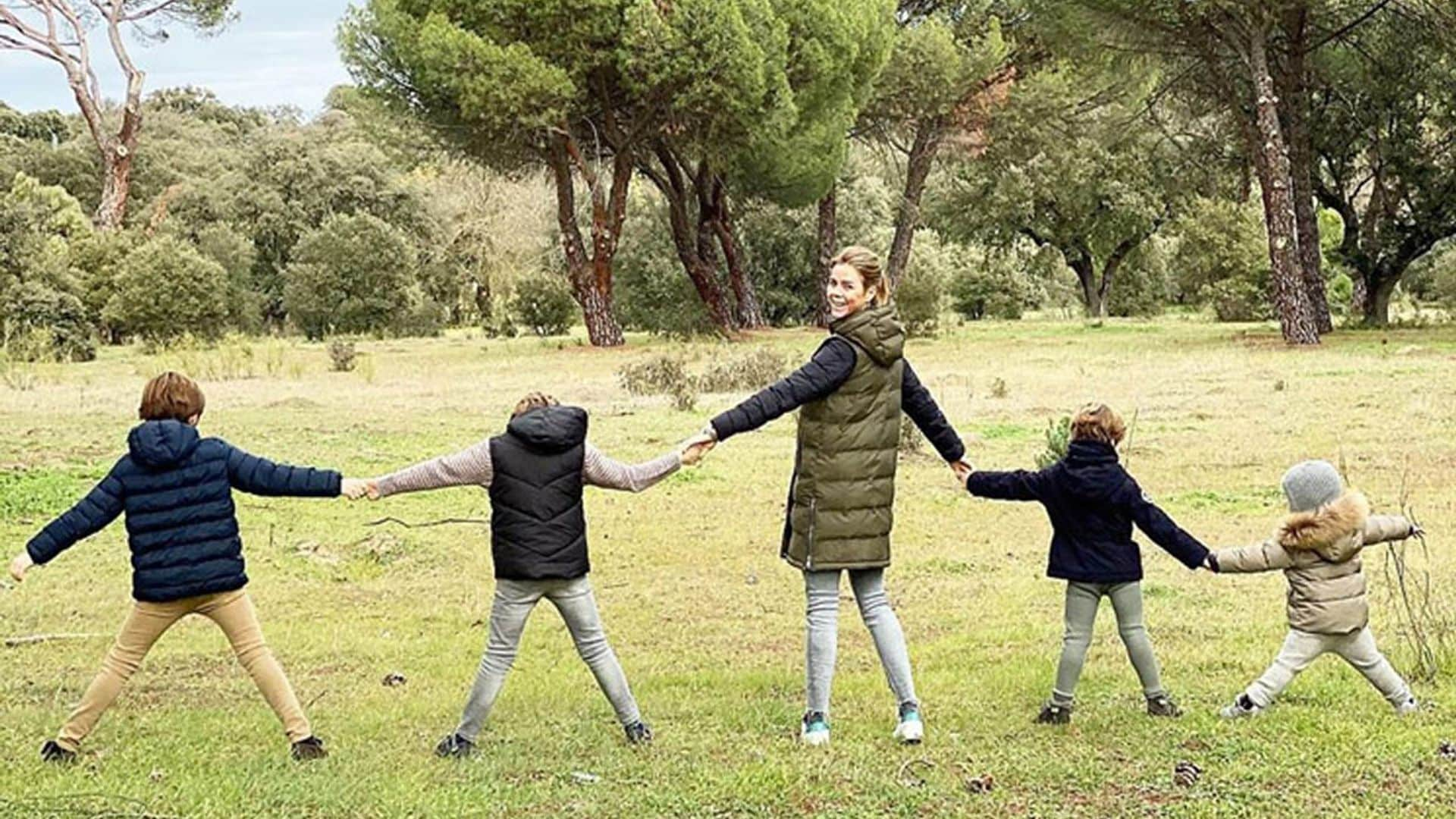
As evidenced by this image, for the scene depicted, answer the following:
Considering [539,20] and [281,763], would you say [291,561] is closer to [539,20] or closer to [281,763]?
[281,763]

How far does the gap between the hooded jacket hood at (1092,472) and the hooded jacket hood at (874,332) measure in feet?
2.46

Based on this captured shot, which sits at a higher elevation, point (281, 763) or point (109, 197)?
point (109, 197)

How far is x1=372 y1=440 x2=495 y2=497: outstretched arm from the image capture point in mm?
4941

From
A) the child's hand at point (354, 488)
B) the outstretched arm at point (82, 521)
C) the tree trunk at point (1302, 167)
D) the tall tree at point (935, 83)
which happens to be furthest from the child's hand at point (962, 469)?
the tall tree at point (935, 83)

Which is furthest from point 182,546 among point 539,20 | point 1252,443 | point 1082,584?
point 539,20

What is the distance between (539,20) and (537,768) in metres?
26.4

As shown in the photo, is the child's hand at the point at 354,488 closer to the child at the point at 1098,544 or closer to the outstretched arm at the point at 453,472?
the outstretched arm at the point at 453,472

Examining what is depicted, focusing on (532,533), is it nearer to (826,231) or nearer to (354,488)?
(354,488)

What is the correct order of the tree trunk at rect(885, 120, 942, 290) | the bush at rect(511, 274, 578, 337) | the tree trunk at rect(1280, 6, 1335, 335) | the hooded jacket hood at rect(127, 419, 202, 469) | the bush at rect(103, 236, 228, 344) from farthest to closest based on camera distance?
the bush at rect(511, 274, 578, 337)
the tree trunk at rect(885, 120, 942, 290)
the bush at rect(103, 236, 228, 344)
the tree trunk at rect(1280, 6, 1335, 335)
the hooded jacket hood at rect(127, 419, 202, 469)

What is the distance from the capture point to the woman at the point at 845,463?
501 cm

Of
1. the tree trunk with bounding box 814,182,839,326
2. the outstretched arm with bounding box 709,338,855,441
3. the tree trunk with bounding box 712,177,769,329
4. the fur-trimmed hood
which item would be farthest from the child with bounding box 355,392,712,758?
the tree trunk with bounding box 814,182,839,326

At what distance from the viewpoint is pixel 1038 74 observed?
3797 centimetres

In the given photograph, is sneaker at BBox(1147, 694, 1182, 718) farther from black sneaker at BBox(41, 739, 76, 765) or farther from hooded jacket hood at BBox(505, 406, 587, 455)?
black sneaker at BBox(41, 739, 76, 765)

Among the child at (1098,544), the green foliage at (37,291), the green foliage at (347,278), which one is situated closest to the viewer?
the child at (1098,544)
